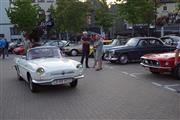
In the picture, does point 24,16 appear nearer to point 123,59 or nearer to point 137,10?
point 137,10

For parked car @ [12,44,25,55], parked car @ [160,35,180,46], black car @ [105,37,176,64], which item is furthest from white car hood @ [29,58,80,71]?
parked car @ [12,44,25,55]

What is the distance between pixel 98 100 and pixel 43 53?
11.7 feet

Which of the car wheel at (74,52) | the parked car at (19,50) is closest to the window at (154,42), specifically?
the car wheel at (74,52)

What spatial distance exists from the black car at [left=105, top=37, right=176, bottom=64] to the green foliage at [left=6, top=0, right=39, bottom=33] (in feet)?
94.4

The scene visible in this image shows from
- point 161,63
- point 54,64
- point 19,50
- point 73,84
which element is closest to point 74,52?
point 19,50

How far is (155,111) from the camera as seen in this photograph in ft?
25.7

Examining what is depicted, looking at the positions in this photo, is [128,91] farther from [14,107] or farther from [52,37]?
[52,37]

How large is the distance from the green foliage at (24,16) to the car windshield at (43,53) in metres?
34.6

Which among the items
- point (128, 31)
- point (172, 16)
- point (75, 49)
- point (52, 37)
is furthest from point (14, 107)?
point (128, 31)

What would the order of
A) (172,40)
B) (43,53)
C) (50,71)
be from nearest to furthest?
(50,71) → (43,53) → (172,40)

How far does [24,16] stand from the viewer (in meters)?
46.2

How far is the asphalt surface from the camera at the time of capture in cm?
769

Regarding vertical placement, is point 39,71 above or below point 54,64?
below

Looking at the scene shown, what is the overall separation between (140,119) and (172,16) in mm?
46091
